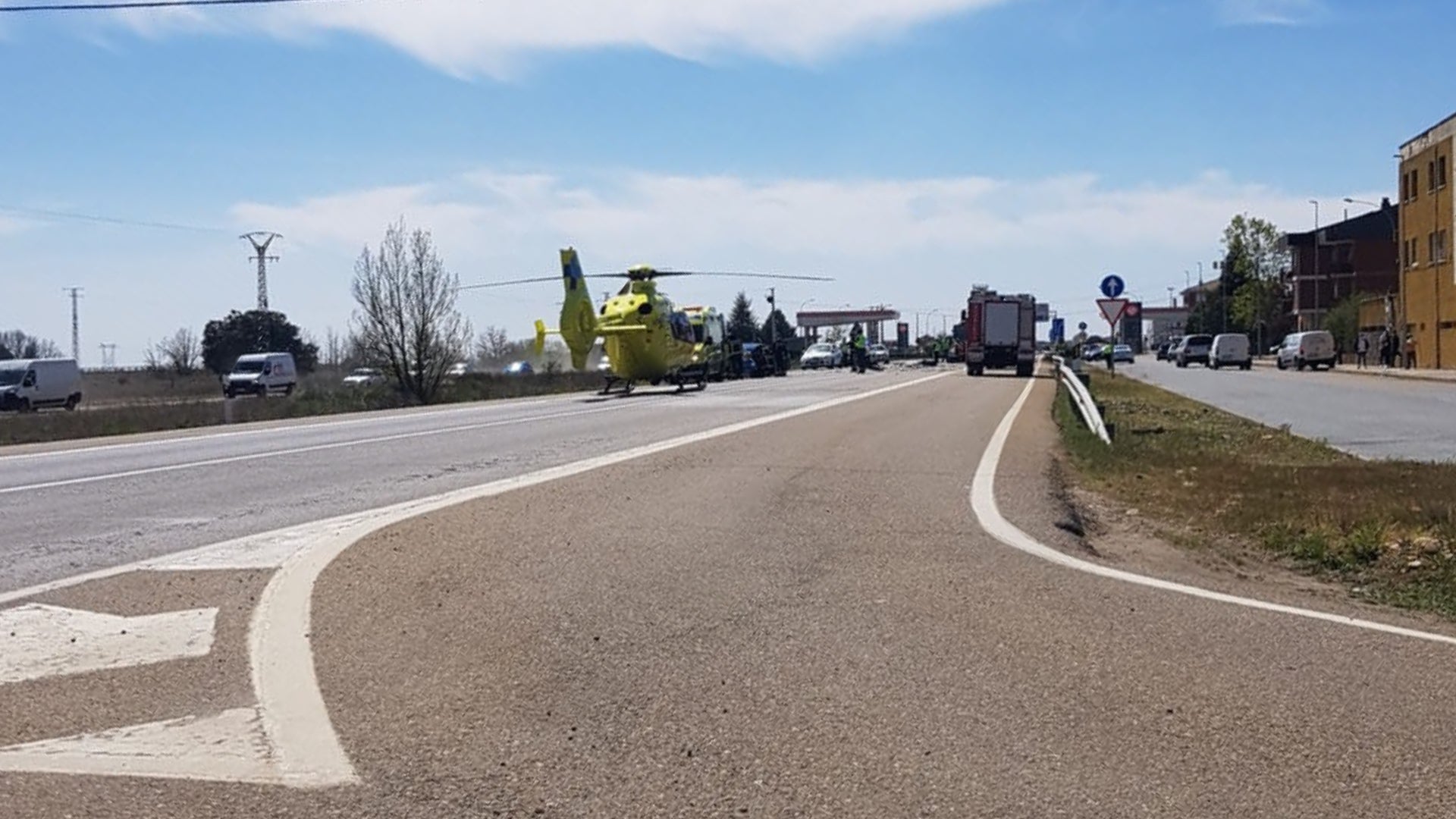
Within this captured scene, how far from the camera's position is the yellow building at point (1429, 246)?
6062 cm

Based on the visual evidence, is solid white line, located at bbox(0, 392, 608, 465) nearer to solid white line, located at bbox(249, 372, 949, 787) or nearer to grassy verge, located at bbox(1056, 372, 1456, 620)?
solid white line, located at bbox(249, 372, 949, 787)

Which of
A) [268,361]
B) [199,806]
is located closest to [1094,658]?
[199,806]

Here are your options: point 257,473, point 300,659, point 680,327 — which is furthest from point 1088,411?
point 680,327

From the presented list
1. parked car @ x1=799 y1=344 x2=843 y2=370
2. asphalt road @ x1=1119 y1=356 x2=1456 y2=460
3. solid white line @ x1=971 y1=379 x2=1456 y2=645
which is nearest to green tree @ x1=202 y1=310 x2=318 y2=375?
parked car @ x1=799 y1=344 x2=843 y2=370

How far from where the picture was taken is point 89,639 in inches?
285

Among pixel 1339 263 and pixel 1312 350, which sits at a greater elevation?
pixel 1339 263

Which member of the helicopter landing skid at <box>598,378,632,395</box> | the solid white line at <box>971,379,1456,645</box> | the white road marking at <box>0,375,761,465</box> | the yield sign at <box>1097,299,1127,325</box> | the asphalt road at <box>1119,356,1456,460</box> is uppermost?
the yield sign at <box>1097,299,1127,325</box>

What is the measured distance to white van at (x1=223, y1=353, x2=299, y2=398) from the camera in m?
54.5

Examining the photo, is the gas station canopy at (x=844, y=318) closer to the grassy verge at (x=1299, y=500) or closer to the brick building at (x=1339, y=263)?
the brick building at (x=1339, y=263)

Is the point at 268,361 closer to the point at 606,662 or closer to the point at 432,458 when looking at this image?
the point at 432,458

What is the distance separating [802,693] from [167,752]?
249cm

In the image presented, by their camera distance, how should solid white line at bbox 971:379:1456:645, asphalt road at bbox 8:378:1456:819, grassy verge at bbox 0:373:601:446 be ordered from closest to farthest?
1. asphalt road at bbox 8:378:1456:819
2. solid white line at bbox 971:379:1456:645
3. grassy verge at bbox 0:373:601:446

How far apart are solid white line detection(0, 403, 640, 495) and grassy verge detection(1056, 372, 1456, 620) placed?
9.80m

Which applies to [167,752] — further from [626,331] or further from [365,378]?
[365,378]
